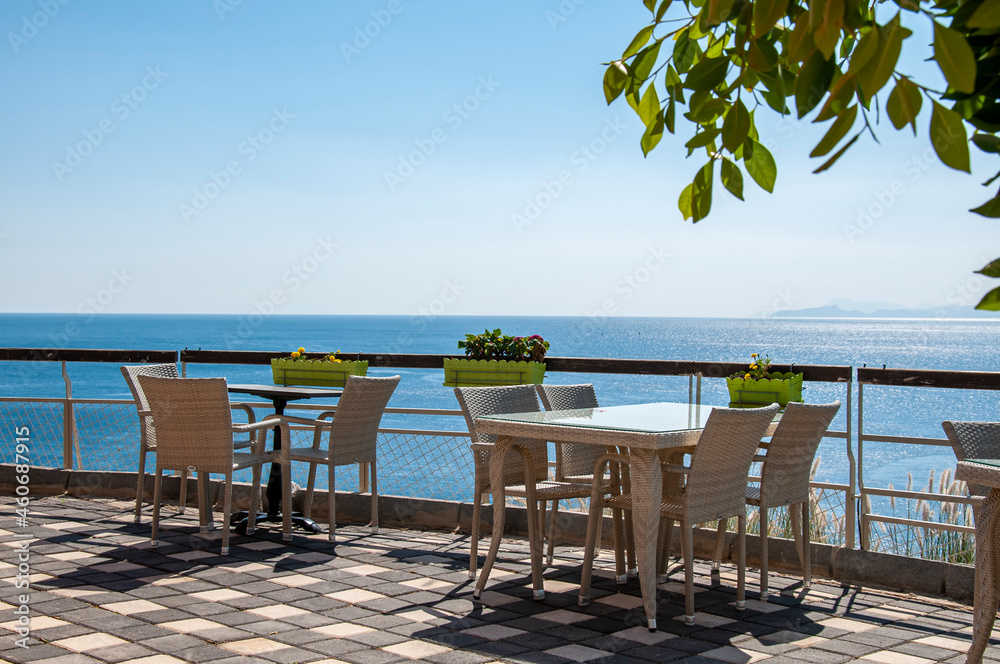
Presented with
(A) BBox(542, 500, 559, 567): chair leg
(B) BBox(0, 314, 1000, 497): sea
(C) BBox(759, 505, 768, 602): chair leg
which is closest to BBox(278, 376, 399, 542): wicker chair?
(A) BBox(542, 500, 559, 567): chair leg

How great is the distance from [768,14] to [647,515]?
120 inches

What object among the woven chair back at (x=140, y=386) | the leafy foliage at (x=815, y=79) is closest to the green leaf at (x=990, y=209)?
the leafy foliage at (x=815, y=79)

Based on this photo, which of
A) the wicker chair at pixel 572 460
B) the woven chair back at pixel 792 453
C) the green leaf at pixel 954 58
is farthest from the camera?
the wicker chair at pixel 572 460

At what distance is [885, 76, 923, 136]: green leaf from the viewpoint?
77 centimetres

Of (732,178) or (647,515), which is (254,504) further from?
(732,178)

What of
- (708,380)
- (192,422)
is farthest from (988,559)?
(708,380)

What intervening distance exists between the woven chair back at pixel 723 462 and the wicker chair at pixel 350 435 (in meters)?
2.17

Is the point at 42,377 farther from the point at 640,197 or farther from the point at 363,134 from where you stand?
the point at 640,197

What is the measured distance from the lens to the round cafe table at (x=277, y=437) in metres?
5.50

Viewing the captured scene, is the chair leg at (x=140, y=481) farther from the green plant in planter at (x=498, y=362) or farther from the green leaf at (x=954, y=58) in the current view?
the green leaf at (x=954, y=58)

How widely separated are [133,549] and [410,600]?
179 centimetres

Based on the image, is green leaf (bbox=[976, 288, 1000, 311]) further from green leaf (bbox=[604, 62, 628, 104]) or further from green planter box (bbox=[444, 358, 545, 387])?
green planter box (bbox=[444, 358, 545, 387])

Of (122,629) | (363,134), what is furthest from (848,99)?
(363,134)

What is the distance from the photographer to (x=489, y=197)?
19984 mm
